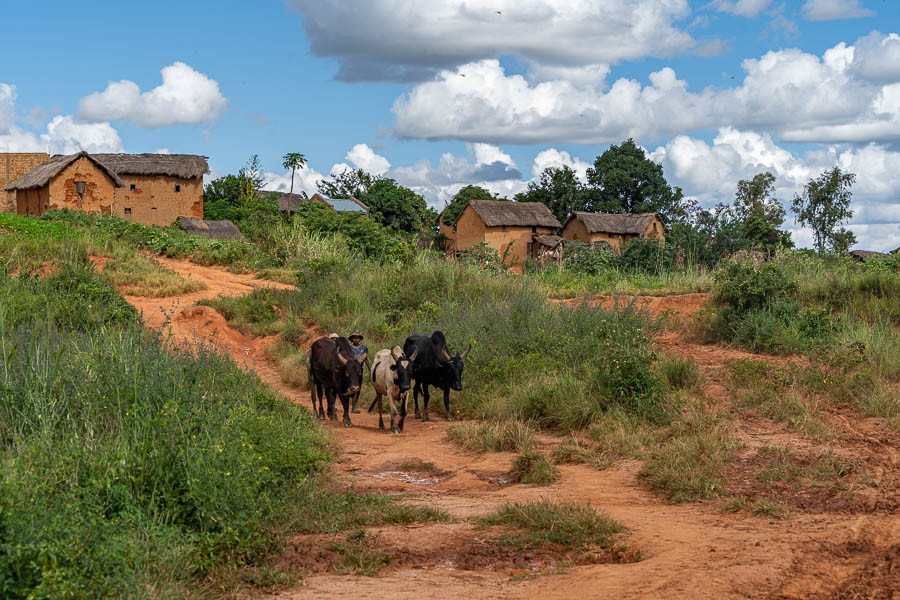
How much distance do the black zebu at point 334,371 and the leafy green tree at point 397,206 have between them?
127 feet

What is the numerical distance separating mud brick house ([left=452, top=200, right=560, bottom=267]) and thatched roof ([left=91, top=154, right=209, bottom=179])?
1369 centimetres

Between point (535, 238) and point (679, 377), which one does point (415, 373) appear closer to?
point (679, 377)

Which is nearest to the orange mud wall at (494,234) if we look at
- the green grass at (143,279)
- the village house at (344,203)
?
the village house at (344,203)

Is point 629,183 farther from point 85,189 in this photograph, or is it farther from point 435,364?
point 435,364

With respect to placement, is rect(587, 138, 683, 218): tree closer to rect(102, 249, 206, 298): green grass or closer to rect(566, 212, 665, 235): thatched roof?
rect(566, 212, 665, 235): thatched roof

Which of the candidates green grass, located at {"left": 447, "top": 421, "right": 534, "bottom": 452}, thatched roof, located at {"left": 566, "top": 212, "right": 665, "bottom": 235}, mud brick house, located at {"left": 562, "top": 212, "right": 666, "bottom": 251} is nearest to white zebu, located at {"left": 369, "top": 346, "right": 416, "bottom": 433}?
green grass, located at {"left": 447, "top": 421, "right": 534, "bottom": 452}

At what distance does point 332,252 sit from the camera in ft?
78.7

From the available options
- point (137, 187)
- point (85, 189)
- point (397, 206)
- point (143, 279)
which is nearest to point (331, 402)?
point (143, 279)

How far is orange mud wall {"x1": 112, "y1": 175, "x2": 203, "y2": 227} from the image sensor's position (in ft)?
133

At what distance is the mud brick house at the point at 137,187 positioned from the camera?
114 ft

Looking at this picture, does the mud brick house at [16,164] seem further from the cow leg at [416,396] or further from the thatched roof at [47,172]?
the cow leg at [416,396]

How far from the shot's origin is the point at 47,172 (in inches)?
1345

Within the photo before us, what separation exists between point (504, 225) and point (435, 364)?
109ft

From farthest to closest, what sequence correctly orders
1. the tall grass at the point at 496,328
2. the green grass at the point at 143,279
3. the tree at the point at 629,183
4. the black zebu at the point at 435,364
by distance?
1. the tree at the point at 629,183
2. the green grass at the point at 143,279
3. the black zebu at the point at 435,364
4. the tall grass at the point at 496,328
